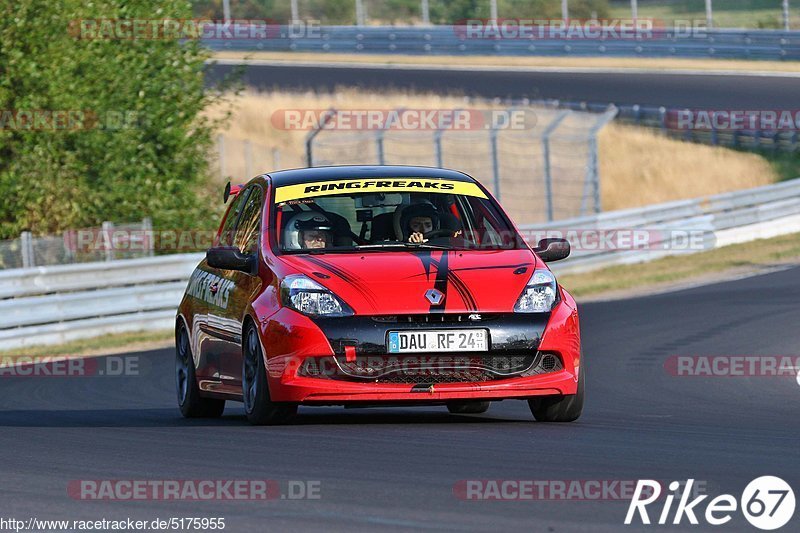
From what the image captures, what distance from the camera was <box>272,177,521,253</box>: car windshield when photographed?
9398 mm

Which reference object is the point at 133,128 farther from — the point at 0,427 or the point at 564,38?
the point at 564,38

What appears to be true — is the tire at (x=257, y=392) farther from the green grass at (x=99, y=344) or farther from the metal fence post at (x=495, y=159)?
the metal fence post at (x=495, y=159)

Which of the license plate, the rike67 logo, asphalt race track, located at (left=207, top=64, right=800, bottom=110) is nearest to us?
the rike67 logo

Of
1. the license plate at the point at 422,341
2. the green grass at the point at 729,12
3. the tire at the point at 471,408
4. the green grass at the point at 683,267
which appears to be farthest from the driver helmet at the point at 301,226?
the green grass at the point at 729,12

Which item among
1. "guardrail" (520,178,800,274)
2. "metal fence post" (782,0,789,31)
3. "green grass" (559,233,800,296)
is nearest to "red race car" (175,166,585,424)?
"green grass" (559,233,800,296)

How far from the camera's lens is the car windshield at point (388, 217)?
30.8 feet

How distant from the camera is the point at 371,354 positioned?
8430 mm

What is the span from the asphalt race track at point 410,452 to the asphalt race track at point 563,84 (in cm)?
2757

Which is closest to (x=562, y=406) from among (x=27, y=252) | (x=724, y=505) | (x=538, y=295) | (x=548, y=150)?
(x=538, y=295)

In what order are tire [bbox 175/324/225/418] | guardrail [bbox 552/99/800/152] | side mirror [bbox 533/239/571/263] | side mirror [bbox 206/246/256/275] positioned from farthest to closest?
guardrail [bbox 552/99/800/152]
tire [bbox 175/324/225/418]
side mirror [bbox 533/239/571/263]
side mirror [bbox 206/246/256/275]

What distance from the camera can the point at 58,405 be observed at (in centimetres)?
1251

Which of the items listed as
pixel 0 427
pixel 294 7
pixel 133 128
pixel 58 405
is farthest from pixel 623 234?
pixel 294 7

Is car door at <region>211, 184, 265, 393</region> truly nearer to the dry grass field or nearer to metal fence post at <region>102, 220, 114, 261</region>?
metal fence post at <region>102, 220, 114, 261</region>

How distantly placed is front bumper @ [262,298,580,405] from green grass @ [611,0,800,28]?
130 feet
